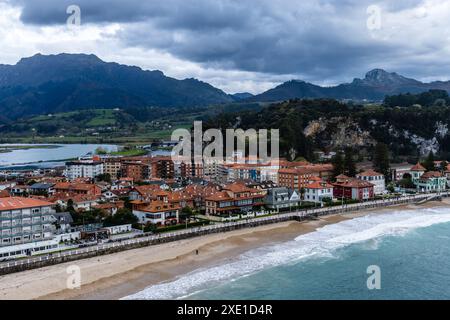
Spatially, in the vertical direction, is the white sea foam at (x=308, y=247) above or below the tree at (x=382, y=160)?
below

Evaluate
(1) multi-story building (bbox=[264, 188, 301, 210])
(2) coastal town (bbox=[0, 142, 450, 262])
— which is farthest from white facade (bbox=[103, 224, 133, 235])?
(1) multi-story building (bbox=[264, 188, 301, 210])

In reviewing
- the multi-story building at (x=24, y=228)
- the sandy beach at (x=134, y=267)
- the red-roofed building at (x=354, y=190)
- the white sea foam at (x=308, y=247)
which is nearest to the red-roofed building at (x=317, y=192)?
the red-roofed building at (x=354, y=190)

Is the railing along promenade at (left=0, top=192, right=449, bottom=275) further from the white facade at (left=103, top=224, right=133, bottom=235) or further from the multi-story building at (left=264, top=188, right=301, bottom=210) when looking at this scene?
the multi-story building at (left=264, top=188, right=301, bottom=210)

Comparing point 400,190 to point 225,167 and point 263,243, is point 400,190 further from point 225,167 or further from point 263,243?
point 263,243

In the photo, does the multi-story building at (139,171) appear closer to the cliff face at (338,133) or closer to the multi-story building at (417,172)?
the multi-story building at (417,172)

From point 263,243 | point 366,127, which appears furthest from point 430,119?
point 263,243

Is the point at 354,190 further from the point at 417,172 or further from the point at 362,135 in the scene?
the point at 362,135
